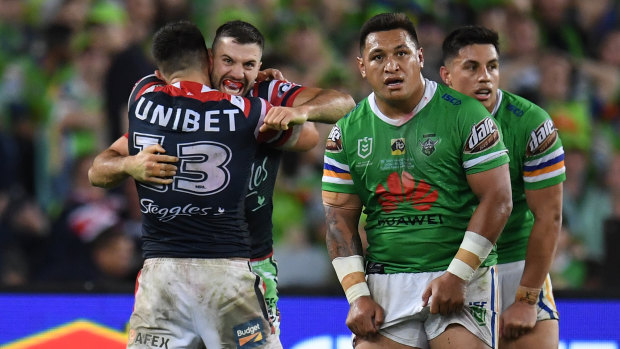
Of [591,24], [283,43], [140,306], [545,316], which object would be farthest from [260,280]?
[591,24]

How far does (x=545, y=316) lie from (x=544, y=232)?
0.45 meters

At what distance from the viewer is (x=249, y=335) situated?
4062 mm

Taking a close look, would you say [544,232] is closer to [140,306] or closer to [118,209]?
[140,306]

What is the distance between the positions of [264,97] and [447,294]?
142 centimetres

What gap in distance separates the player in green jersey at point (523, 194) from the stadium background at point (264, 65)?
2.45 m

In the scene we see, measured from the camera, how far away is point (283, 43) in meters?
8.49

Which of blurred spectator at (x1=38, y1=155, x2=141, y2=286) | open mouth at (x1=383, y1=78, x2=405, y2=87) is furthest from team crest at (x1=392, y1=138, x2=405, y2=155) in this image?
blurred spectator at (x1=38, y1=155, x2=141, y2=286)

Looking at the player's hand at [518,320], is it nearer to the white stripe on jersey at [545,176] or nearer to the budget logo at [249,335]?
the white stripe on jersey at [545,176]

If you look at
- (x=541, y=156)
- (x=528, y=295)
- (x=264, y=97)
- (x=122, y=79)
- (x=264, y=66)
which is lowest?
(x=528, y=295)

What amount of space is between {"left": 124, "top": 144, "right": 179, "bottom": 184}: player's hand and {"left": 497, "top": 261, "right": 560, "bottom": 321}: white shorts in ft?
5.69

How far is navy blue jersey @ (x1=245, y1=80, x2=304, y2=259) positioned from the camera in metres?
4.39

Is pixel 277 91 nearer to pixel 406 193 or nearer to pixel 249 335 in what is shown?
pixel 406 193

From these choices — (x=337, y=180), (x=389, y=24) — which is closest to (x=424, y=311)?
(x=337, y=180)

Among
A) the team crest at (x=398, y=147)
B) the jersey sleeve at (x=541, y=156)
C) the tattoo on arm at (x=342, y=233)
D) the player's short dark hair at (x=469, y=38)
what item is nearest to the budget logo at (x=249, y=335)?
the tattoo on arm at (x=342, y=233)
